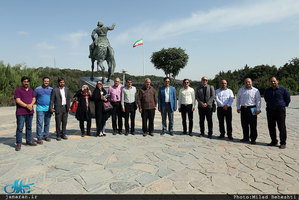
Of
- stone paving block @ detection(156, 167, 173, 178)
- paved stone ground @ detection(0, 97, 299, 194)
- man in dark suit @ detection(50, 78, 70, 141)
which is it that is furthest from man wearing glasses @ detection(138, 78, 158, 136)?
stone paving block @ detection(156, 167, 173, 178)

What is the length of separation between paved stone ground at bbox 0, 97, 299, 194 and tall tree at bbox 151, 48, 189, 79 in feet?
111

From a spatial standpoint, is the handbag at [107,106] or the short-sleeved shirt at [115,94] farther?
the short-sleeved shirt at [115,94]

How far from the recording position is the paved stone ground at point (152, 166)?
102 inches

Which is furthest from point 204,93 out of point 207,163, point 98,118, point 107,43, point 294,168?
point 107,43

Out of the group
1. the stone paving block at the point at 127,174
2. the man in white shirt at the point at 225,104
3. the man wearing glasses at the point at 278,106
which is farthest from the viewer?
the man in white shirt at the point at 225,104

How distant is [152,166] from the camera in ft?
10.8

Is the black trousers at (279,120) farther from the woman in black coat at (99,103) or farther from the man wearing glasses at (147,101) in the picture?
the woman in black coat at (99,103)

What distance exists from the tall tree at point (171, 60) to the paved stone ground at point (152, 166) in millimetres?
33928

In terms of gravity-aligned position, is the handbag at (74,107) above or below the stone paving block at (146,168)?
above

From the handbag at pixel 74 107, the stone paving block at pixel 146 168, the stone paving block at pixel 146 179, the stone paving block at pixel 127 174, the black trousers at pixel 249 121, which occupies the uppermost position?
the handbag at pixel 74 107

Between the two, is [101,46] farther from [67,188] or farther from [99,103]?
[67,188]

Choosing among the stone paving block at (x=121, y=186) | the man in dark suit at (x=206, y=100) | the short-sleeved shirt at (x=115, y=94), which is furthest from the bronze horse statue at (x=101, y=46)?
the stone paving block at (x=121, y=186)

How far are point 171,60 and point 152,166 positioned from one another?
35.8 meters

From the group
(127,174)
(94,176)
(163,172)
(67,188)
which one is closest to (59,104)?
(94,176)
